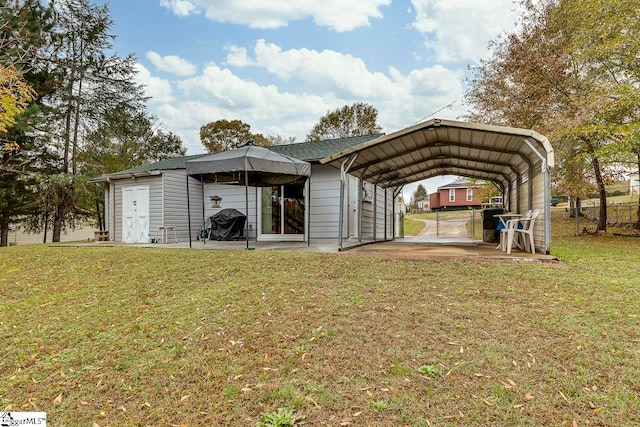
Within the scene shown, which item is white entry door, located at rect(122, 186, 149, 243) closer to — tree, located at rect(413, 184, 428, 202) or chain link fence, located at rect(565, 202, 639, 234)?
chain link fence, located at rect(565, 202, 639, 234)

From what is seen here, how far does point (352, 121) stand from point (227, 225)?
746 inches

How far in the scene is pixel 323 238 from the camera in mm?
10797

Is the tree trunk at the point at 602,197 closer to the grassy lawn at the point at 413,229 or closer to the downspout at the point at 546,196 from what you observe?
the grassy lawn at the point at 413,229

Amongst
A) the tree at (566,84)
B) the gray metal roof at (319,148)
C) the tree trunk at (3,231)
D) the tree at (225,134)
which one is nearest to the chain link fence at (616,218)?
the tree at (566,84)

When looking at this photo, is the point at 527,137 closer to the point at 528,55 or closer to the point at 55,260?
the point at 528,55

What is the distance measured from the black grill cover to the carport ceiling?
4.29 m

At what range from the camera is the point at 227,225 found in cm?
1087

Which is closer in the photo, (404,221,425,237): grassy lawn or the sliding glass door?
the sliding glass door

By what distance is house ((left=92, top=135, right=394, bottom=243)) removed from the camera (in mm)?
10711

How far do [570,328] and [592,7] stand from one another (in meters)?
10.8

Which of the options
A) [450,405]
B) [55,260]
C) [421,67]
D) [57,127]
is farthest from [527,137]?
[57,127]

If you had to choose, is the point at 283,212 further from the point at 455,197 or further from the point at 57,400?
the point at 455,197

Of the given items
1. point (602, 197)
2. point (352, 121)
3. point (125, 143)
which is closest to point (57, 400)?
point (602, 197)

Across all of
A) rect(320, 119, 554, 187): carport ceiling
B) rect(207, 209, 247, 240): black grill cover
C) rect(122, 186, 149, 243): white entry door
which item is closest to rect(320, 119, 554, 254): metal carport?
rect(320, 119, 554, 187): carport ceiling
